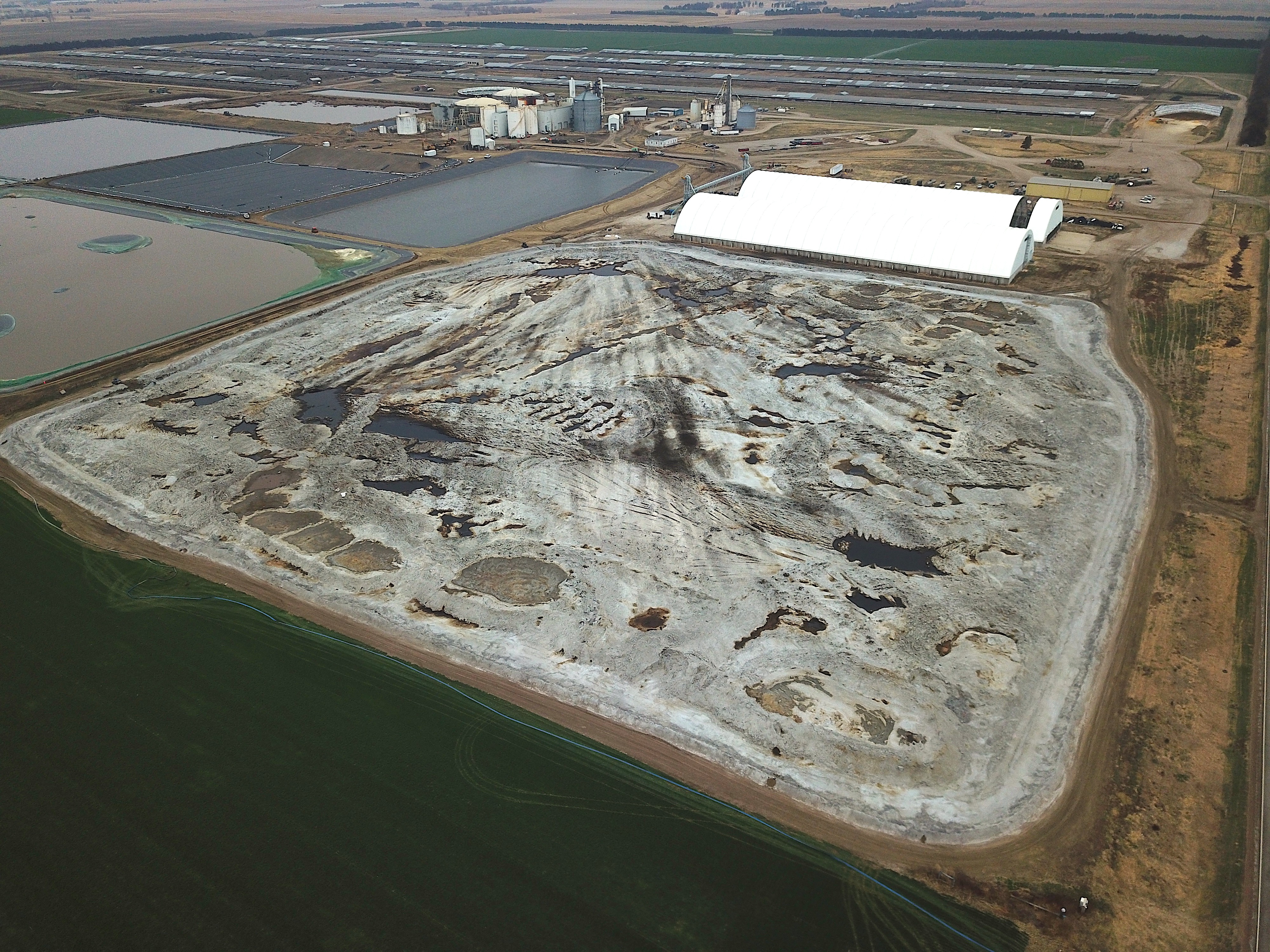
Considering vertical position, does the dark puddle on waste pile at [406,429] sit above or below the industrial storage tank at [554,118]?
below

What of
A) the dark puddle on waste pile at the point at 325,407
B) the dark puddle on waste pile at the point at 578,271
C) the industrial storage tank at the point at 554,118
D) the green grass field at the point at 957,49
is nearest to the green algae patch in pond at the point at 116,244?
the dark puddle on waste pile at the point at 325,407

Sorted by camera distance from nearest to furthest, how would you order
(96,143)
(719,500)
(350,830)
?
(350,830) < (719,500) < (96,143)

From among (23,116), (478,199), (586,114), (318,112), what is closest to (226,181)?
(478,199)

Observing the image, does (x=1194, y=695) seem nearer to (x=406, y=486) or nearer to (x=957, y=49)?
(x=406, y=486)

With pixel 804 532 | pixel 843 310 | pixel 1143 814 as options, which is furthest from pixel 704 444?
pixel 1143 814

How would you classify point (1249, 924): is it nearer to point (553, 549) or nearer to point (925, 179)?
point (553, 549)

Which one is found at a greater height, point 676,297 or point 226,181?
point 226,181

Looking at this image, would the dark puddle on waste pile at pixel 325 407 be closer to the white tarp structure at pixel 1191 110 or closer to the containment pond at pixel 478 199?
the containment pond at pixel 478 199
